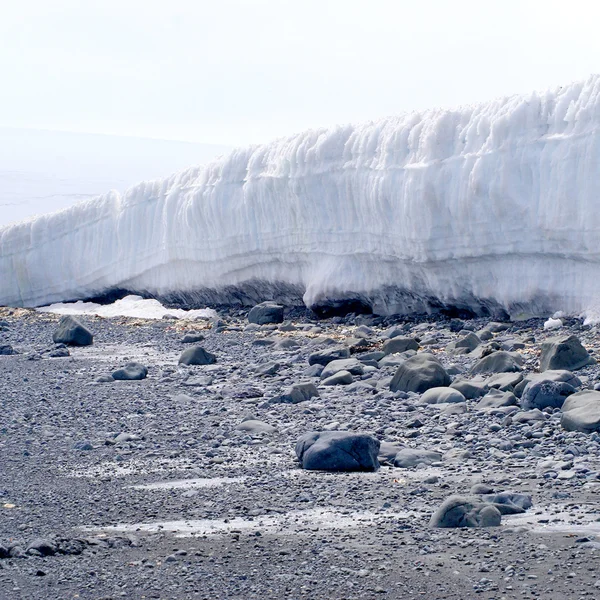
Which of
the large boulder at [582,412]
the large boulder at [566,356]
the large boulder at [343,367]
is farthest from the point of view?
the large boulder at [343,367]

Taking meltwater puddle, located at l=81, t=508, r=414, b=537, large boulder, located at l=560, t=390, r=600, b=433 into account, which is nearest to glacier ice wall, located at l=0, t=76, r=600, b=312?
large boulder, located at l=560, t=390, r=600, b=433

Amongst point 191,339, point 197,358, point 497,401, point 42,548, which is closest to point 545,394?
point 497,401

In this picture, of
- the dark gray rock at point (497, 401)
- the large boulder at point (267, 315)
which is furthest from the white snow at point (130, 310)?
the dark gray rock at point (497, 401)

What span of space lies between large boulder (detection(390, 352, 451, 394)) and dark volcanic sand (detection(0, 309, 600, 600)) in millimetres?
185

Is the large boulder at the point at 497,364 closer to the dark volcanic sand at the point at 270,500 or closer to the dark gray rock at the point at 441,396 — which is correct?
the dark volcanic sand at the point at 270,500

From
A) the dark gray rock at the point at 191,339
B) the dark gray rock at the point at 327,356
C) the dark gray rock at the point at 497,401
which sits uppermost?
the dark gray rock at the point at 497,401

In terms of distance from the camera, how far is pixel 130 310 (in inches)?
723

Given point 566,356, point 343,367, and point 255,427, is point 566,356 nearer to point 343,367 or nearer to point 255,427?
point 343,367

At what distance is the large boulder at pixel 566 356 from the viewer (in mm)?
8508

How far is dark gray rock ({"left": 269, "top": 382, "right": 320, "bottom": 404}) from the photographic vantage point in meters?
7.95

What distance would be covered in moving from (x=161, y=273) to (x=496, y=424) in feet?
41.8

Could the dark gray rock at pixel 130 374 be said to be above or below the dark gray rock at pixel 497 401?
below

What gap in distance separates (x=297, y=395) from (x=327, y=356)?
6.54 ft

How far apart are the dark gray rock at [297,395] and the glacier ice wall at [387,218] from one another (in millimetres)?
4523
